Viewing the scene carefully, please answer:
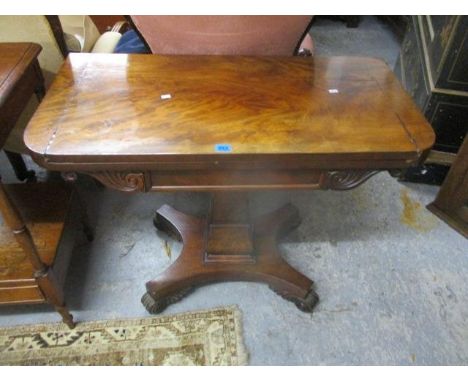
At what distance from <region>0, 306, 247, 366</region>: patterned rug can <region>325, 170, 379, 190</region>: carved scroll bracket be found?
0.62 metres

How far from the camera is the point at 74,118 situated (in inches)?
33.5

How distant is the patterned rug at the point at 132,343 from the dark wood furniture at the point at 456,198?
A: 1064 millimetres

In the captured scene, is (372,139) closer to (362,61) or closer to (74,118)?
(362,61)

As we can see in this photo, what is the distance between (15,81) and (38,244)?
0.49 metres

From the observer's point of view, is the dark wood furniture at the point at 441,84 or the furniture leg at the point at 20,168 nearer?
the dark wood furniture at the point at 441,84

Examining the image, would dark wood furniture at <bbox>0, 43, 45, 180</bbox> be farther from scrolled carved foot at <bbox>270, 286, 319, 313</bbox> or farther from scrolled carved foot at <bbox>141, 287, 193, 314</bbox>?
scrolled carved foot at <bbox>270, 286, 319, 313</bbox>

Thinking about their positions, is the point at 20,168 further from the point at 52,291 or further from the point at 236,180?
the point at 236,180

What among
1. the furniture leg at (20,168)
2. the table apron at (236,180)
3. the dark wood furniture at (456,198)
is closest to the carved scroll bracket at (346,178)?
the table apron at (236,180)

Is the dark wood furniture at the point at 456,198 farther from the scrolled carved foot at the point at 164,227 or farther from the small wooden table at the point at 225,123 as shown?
the scrolled carved foot at the point at 164,227

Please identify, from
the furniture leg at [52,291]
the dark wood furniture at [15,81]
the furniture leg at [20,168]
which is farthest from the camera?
Result: the furniture leg at [20,168]

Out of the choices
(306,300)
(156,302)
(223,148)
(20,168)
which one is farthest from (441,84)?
(20,168)

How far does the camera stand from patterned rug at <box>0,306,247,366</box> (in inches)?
44.6

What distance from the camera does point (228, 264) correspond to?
129 cm

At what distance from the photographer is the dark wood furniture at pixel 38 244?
101cm
